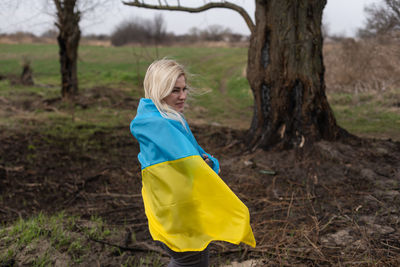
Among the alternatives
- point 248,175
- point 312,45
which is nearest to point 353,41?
point 312,45

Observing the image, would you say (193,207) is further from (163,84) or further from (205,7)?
(205,7)

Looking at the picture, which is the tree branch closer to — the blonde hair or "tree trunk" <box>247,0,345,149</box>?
"tree trunk" <box>247,0,345,149</box>

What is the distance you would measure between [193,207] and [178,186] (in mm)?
157

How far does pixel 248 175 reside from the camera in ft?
16.6

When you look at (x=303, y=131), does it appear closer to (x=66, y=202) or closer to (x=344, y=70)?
(x=66, y=202)

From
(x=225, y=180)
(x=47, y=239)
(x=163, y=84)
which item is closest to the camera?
(x=163, y=84)

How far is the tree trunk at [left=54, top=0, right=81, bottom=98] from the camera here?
10453 mm

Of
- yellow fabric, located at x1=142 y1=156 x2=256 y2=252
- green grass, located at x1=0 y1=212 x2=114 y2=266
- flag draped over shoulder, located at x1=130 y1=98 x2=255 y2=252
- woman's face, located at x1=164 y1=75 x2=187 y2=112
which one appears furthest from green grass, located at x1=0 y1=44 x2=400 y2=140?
green grass, located at x1=0 y1=212 x2=114 y2=266

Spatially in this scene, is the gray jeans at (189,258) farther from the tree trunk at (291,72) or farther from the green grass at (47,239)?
the tree trunk at (291,72)

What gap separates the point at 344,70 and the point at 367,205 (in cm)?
1077

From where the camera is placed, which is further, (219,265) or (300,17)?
(300,17)

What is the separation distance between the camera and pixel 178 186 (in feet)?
6.57

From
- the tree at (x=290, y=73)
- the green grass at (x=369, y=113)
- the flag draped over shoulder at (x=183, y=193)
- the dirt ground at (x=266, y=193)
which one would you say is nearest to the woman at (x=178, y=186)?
the flag draped over shoulder at (x=183, y=193)

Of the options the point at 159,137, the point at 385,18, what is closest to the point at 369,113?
the point at 385,18
